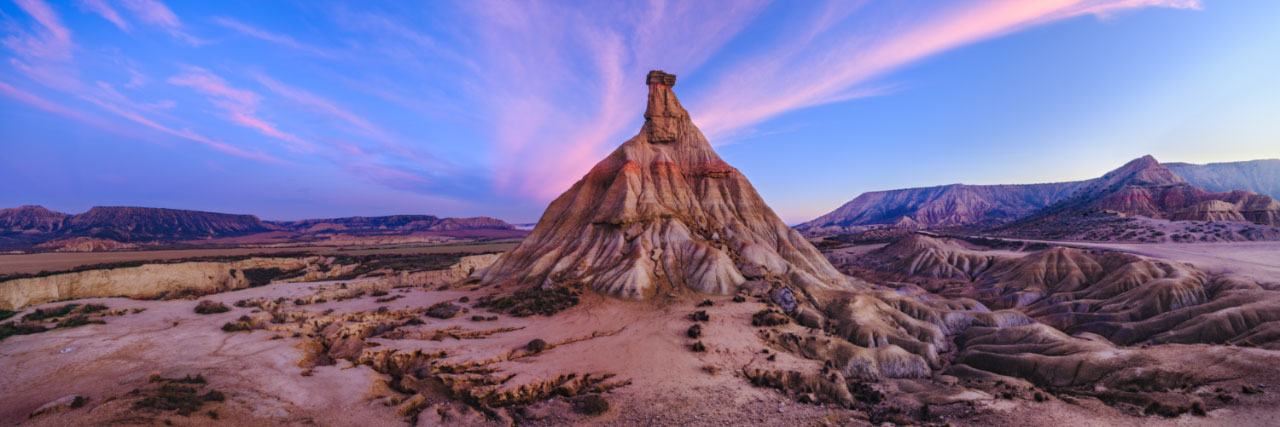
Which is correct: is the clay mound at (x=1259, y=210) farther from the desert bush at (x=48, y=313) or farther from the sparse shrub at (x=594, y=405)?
the desert bush at (x=48, y=313)

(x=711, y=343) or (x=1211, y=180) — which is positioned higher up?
(x=1211, y=180)

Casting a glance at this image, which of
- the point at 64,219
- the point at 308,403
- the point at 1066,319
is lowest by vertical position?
the point at 1066,319

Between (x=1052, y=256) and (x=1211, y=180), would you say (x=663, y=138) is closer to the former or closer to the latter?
(x=1052, y=256)

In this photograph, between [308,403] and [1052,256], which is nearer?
[308,403]

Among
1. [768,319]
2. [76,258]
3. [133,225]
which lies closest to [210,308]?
[768,319]

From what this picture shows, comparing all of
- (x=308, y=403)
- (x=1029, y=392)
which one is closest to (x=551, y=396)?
(x=308, y=403)
